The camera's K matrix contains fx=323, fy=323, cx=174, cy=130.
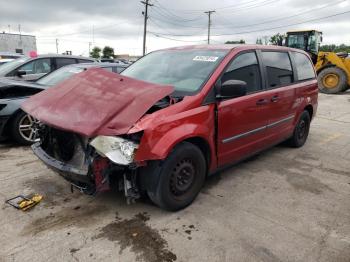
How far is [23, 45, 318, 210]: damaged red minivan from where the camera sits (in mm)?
2883

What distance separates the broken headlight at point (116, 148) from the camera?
2760 mm

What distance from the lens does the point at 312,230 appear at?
312 centimetres

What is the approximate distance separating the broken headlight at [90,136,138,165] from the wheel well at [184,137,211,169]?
0.75 m

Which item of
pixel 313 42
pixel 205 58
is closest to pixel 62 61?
pixel 205 58

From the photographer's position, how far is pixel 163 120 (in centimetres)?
301

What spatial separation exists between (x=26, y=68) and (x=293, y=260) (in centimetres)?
740

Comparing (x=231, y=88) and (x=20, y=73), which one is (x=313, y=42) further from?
(x=231, y=88)

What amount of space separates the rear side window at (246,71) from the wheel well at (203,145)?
0.75m

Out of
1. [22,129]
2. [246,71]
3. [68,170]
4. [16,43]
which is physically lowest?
[22,129]

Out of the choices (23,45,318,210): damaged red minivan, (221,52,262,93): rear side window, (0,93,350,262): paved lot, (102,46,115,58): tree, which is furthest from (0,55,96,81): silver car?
(102,46,115,58): tree

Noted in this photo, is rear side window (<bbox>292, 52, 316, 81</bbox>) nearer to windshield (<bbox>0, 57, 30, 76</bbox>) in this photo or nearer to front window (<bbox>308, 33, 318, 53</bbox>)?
windshield (<bbox>0, 57, 30, 76</bbox>)

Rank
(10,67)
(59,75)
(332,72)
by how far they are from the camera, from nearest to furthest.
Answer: (59,75) → (10,67) → (332,72)

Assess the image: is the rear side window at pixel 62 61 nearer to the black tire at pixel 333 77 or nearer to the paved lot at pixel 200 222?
the paved lot at pixel 200 222

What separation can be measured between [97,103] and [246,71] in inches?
79.3
